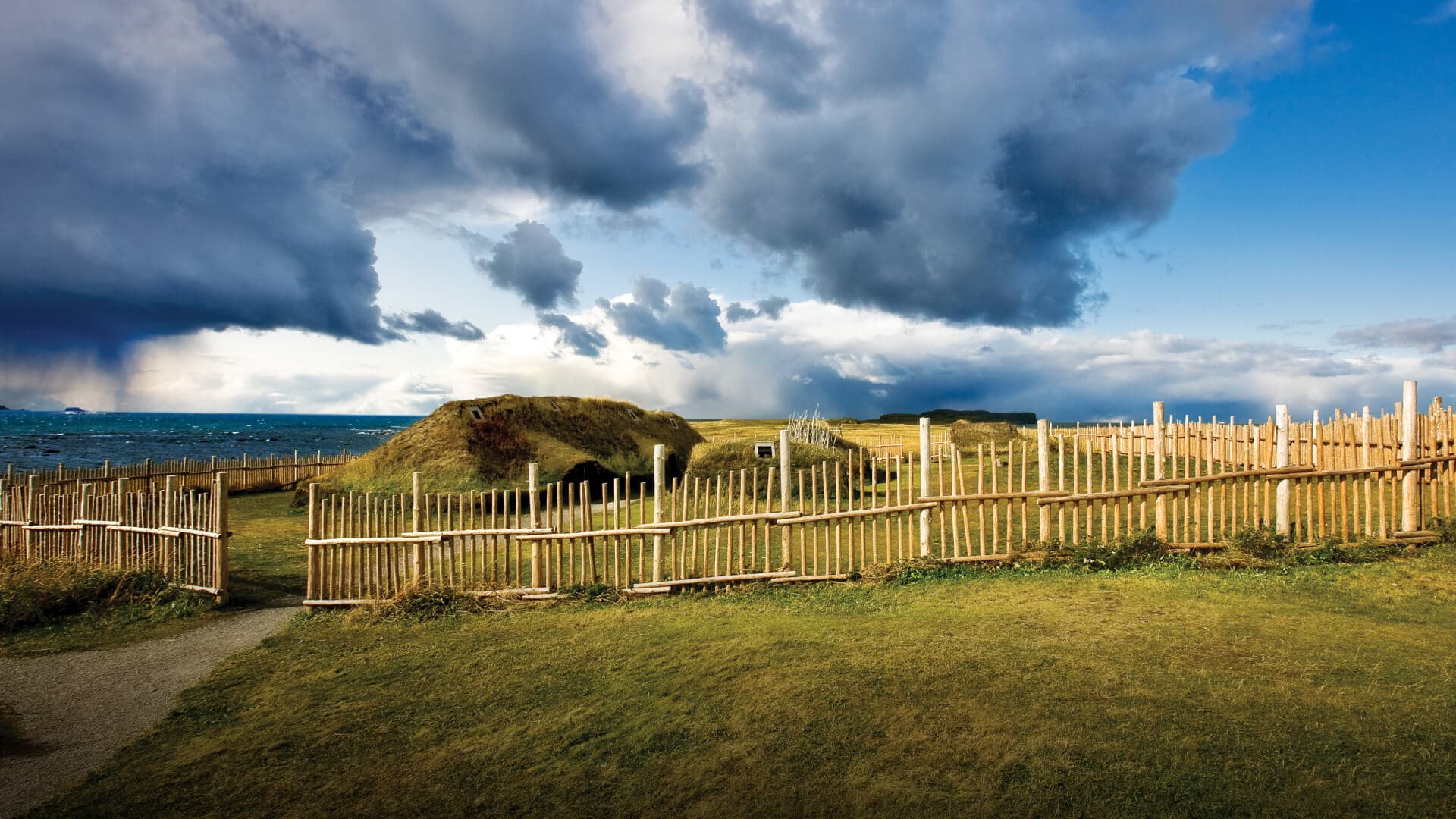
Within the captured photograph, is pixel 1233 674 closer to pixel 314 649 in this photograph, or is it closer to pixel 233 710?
pixel 233 710

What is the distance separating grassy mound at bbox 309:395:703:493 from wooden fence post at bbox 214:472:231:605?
25.6 feet

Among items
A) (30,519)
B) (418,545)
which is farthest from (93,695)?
(30,519)

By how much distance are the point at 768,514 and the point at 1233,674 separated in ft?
16.7

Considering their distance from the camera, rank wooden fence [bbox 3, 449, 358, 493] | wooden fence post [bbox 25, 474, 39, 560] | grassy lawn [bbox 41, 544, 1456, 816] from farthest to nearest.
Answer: wooden fence [bbox 3, 449, 358, 493]
wooden fence post [bbox 25, 474, 39, 560]
grassy lawn [bbox 41, 544, 1456, 816]

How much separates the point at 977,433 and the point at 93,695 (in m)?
25.2

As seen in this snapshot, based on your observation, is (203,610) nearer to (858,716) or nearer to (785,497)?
(785,497)

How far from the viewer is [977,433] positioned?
88.5 ft

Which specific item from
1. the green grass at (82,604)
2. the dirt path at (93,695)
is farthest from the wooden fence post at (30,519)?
the dirt path at (93,695)

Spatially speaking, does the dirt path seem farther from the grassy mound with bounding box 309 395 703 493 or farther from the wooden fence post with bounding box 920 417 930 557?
the grassy mound with bounding box 309 395 703 493

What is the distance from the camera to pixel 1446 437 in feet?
34.0

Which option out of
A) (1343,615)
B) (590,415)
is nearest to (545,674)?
(1343,615)

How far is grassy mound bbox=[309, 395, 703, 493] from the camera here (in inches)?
766

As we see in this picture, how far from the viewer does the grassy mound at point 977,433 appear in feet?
86.7

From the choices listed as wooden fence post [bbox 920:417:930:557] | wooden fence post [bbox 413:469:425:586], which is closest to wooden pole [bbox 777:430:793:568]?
wooden fence post [bbox 920:417:930:557]
